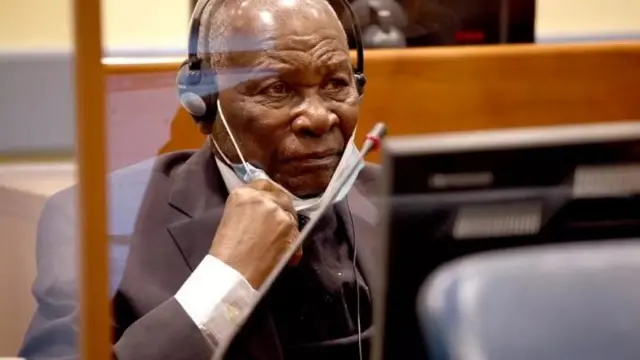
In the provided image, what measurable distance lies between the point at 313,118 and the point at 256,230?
14 centimetres

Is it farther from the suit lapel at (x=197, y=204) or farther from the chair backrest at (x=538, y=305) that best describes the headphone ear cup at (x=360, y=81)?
the chair backrest at (x=538, y=305)

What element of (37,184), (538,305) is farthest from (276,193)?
(538,305)

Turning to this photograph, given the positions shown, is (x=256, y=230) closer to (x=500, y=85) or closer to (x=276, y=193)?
(x=276, y=193)

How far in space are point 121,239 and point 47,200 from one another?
0.15 m

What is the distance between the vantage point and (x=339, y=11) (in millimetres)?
1003

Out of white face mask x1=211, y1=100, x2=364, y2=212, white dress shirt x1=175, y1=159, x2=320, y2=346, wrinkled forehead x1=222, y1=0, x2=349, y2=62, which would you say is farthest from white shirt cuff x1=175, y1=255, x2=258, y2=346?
wrinkled forehead x1=222, y1=0, x2=349, y2=62

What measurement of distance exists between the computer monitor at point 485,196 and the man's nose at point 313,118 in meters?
0.36

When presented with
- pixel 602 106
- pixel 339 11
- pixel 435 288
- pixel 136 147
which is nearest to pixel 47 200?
pixel 136 147

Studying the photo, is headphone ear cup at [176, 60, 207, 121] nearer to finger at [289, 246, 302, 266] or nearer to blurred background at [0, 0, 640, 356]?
blurred background at [0, 0, 640, 356]

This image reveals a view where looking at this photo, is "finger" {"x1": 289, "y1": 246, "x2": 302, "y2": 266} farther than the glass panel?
Yes

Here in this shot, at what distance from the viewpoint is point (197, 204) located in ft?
3.02

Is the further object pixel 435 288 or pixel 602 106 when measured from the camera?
pixel 602 106

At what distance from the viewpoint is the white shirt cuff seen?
806 millimetres

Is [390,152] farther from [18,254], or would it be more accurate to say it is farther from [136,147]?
[18,254]
